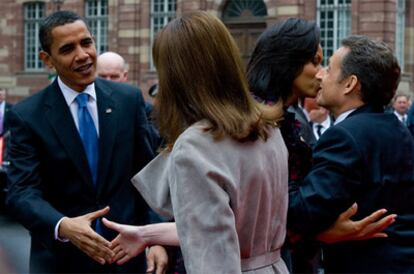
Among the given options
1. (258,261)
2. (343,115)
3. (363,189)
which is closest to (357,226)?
(363,189)

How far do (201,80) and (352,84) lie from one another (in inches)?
46.1

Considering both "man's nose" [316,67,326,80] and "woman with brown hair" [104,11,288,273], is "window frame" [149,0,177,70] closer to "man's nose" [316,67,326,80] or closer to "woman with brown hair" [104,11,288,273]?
"man's nose" [316,67,326,80]

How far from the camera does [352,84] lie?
393 cm

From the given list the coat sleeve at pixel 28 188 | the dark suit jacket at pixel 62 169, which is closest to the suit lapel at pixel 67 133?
the dark suit jacket at pixel 62 169

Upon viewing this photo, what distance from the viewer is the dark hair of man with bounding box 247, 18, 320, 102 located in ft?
13.4

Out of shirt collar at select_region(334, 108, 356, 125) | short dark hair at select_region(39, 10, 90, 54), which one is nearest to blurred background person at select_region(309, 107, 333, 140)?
short dark hair at select_region(39, 10, 90, 54)

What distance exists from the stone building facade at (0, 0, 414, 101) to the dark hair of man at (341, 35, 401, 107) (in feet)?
68.0

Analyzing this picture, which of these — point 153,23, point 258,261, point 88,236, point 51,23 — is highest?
point 153,23

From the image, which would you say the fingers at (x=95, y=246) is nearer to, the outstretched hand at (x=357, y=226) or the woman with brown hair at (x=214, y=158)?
the woman with brown hair at (x=214, y=158)

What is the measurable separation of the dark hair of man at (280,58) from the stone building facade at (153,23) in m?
20.5

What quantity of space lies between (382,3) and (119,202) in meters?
21.1

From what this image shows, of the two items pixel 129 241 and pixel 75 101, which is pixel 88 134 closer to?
pixel 75 101

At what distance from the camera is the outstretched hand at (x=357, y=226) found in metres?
3.63

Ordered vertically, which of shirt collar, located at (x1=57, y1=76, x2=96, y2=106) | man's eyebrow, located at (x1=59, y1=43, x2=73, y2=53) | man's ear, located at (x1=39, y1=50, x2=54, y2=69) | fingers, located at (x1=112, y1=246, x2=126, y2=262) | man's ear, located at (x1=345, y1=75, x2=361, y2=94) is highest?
man's eyebrow, located at (x1=59, y1=43, x2=73, y2=53)
